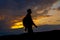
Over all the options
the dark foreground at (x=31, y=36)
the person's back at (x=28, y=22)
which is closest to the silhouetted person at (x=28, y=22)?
the person's back at (x=28, y=22)

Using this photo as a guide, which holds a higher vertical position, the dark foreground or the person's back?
the person's back

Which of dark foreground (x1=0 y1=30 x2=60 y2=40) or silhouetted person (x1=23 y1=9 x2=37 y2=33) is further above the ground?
silhouetted person (x1=23 y1=9 x2=37 y2=33)

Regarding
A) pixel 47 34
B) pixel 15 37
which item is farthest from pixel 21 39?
pixel 47 34

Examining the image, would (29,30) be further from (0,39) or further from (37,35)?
(0,39)

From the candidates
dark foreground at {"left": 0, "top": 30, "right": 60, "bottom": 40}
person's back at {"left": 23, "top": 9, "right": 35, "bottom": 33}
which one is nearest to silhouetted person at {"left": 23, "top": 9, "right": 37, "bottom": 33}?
person's back at {"left": 23, "top": 9, "right": 35, "bottom": 33}

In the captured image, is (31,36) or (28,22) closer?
(28,22)

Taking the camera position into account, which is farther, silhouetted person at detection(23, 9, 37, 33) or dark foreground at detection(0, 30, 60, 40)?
dark foreground at detection(0, 30, 60, 40)

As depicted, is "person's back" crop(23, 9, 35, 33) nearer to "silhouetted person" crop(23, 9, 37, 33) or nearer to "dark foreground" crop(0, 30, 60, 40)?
"silhouetted person" crop(23, 9, 37, 33)

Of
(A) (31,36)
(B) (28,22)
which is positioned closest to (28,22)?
(B) (28,22)

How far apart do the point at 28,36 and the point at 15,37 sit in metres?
0.91

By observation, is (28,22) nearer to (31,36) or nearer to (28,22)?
(28,22)

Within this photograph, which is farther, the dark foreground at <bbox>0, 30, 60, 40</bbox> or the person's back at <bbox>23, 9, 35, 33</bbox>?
the dark foreground at <bbox>0, 30, 60, 40</bbox>

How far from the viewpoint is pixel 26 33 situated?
1841 centimetres

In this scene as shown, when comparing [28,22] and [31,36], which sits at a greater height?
[28,22]
